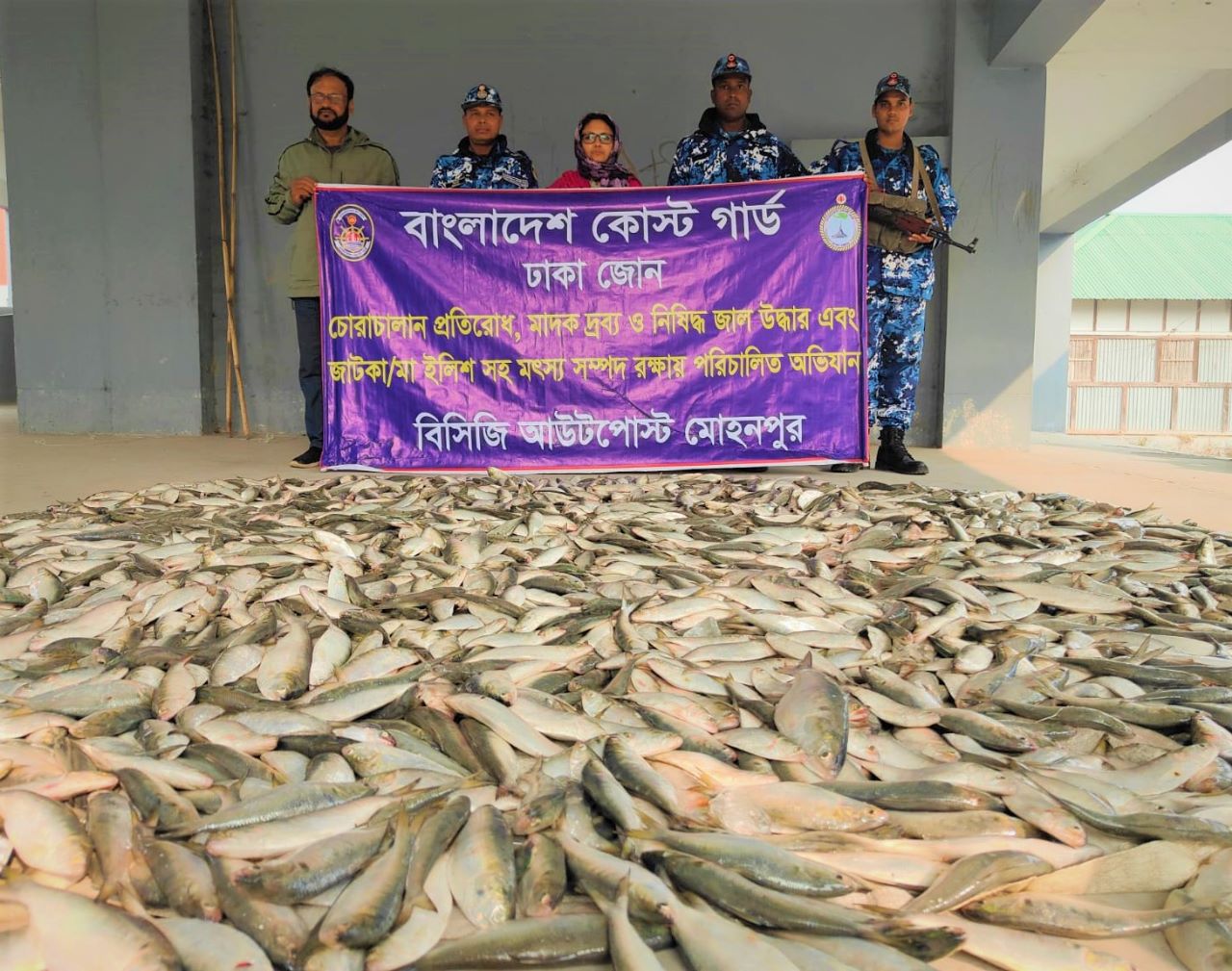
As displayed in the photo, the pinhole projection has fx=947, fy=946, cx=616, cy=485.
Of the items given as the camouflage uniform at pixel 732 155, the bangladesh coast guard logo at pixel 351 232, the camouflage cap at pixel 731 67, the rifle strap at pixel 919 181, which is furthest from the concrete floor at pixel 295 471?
the camouflage cap at pixel 731 67

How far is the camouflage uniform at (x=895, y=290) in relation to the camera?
17.2 ft

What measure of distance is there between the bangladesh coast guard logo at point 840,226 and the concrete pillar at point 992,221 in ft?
6.23

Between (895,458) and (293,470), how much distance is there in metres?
3.31

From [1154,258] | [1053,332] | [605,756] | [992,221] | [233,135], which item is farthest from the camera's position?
[1154,258]

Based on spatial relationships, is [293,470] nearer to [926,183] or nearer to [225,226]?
[225,226]

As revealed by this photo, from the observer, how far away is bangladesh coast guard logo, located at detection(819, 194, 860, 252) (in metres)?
4.93

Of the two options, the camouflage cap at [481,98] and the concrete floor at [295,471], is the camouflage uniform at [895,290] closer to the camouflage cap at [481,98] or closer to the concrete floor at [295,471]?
the concrete floor at [295,471]

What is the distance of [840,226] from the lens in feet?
16.2

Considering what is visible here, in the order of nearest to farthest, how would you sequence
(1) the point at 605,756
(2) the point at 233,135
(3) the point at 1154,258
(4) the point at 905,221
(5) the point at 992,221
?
(1) the point at 605,756 → (4) the point at 905,221 → (5) the point at 992,221 → (2) the point at 233,135 → (3) the point at 1154,258

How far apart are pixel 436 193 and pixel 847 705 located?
408cm

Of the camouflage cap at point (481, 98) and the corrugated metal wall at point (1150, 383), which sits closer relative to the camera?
the camouflage cap at point (481, 98)

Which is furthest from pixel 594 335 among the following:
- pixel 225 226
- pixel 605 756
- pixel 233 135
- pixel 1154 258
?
pixel 1154 258

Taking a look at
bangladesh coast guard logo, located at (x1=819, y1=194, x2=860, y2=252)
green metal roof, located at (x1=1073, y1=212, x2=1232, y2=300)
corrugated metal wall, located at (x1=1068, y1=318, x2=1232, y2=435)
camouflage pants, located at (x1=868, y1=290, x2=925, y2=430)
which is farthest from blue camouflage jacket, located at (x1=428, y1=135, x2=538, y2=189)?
green metal roof, located at (x1=1073, y1=212, x2=1232, y2=300)

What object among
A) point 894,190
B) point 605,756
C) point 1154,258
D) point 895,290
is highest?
point 1154,258
